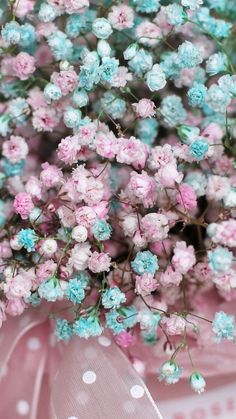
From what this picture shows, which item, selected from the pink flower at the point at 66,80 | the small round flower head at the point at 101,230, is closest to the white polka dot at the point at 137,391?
the small round flower head at the point at 101,230

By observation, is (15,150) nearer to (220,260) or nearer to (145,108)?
(145,108)

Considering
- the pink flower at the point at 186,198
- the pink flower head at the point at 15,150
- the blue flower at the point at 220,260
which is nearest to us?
the blue flower at the point at 220,260

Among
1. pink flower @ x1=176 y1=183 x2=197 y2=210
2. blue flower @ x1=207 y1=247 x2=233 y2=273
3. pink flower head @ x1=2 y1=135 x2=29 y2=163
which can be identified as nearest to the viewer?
blue flower @ x1=207 y1=247 x2=233 y2=273

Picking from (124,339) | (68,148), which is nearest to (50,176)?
(68,148)

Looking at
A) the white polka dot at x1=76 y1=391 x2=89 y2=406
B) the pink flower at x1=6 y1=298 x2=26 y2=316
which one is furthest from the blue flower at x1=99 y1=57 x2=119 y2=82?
the white polka dot at x1=76 y1=391 x2=89 y2=406

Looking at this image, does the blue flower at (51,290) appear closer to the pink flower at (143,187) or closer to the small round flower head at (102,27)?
the pink flower at (143,187)

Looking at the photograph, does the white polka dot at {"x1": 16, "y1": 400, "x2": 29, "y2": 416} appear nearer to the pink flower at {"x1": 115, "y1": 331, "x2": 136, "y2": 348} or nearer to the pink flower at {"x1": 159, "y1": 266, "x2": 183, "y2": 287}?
the pink flower at {"x1": 115, "y1": 331, "x2": 136, "y2": 348}

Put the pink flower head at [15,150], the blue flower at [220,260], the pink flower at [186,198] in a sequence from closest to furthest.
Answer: the blue flower at [220,260] → the pink flower at [186,198] → the pink flower head at [15,150]
